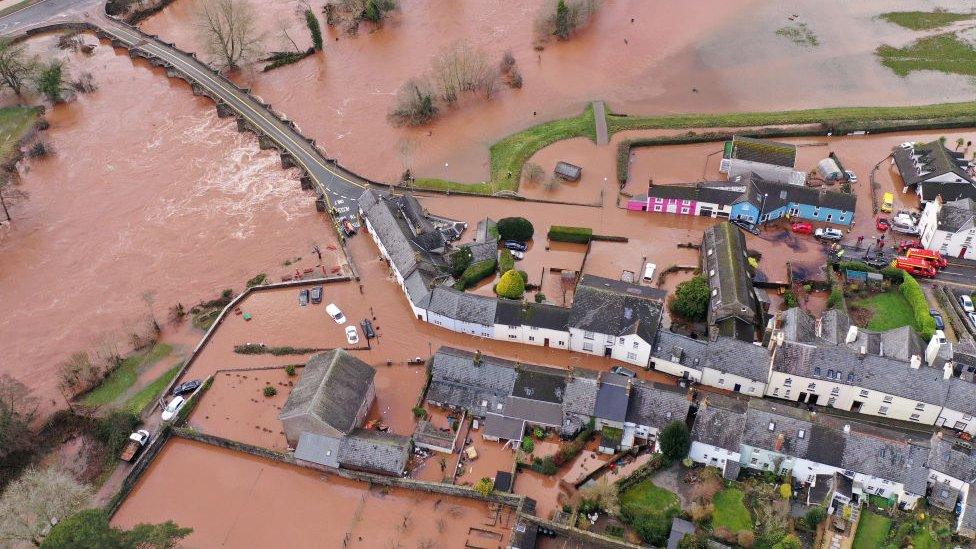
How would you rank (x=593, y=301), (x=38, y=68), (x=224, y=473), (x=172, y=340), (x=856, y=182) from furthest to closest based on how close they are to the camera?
(x=38, y=68)
(x=856, y=182)
(x=172, y=340)
(x=593, y=301)
(x=224, y=473)

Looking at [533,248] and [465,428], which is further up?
[533,248]

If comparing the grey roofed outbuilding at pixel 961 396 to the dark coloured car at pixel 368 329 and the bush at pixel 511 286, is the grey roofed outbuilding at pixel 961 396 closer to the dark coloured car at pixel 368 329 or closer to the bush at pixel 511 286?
the bush at pixel 511 286

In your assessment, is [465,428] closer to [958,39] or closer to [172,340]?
[172,340]

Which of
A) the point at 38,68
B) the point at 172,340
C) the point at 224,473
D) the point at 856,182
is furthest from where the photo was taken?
the point at 38,68

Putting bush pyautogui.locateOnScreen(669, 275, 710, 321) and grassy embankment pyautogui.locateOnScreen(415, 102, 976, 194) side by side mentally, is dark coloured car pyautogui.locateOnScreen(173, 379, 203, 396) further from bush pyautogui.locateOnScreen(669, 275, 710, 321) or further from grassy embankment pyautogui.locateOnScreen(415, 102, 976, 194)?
bush pyautogui.locateOnScreen(669, 275, 710, 321)

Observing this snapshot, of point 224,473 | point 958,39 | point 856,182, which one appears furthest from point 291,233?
point 958,39

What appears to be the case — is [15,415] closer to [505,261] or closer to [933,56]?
[505,261]
